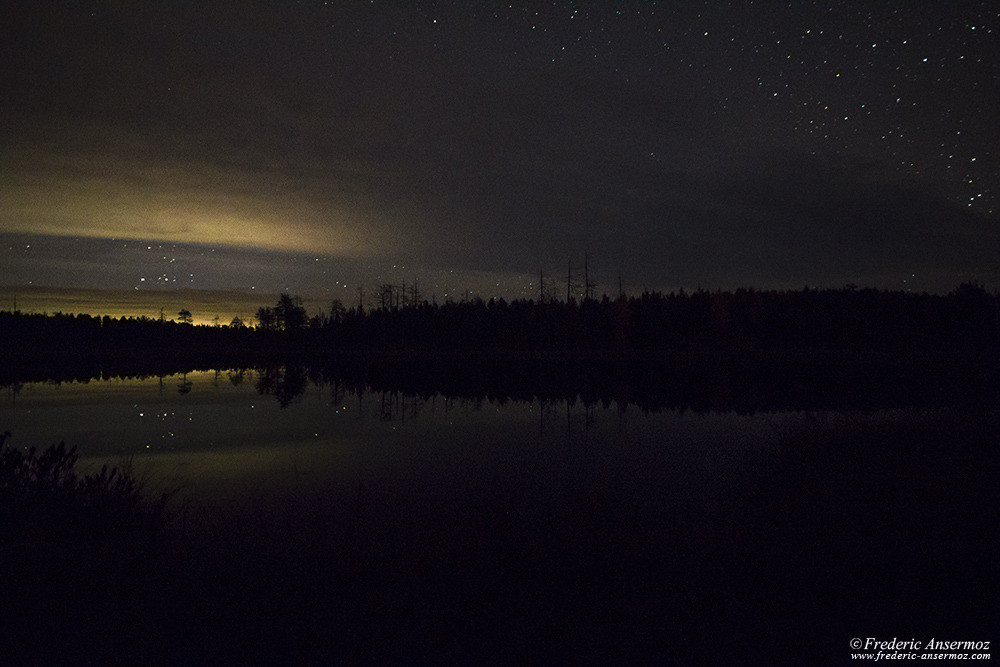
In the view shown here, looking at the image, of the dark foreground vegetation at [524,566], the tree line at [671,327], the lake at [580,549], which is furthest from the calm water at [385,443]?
the tree line at [671,327]

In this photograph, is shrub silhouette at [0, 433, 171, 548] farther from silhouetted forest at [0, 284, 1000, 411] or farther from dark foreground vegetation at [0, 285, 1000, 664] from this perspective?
silhouetted forest at [0, 284, 1000, 411]

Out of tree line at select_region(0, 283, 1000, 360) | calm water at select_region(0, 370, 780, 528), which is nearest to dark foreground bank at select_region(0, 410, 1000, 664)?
calm water at select_region(0, 370, 780, 528)

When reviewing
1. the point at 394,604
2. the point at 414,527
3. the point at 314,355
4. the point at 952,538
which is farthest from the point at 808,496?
the point at 314,355

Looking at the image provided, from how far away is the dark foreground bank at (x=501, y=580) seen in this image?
5203mm

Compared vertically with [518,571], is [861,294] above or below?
above

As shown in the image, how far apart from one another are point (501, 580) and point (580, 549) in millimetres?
1260

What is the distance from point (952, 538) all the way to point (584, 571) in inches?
197

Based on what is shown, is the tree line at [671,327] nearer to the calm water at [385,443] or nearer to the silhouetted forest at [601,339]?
the silhouetted forest at [601,339]

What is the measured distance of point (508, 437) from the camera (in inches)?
788

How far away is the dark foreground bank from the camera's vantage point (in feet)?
17.1

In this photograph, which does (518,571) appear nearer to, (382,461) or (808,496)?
(808,496)

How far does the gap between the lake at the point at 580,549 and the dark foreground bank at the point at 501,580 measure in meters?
0.03

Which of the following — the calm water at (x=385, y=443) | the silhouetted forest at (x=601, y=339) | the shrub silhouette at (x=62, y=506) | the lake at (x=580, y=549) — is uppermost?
the silhouetted forest at (x=601, y=339)

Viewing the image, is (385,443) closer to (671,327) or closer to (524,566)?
(524,566)
